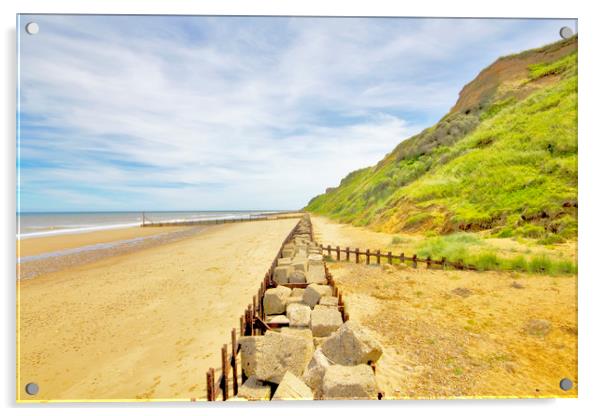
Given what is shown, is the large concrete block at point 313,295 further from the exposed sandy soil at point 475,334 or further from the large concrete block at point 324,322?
the exposed sandy soil at point 475,334

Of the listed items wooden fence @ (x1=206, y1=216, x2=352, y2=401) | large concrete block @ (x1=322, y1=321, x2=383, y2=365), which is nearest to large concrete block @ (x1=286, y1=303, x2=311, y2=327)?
wooden fence @ (x1=206, y1=216, x2=352, y2=401)

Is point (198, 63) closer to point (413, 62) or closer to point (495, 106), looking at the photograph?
point (413, 62)

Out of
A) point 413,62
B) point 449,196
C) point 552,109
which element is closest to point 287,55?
point 413,62

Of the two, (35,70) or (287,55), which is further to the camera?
(287,55)

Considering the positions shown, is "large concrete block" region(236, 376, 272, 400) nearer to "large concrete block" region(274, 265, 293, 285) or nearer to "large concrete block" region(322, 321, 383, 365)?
"large concrete block" region(322, 321, 383, 365)

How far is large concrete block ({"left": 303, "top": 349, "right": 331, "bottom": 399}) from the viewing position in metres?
3.85

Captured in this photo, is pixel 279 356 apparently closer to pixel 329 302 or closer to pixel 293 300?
pixel 329 302

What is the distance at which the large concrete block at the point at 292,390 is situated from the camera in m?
3.71

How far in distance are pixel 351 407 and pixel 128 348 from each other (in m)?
4.83

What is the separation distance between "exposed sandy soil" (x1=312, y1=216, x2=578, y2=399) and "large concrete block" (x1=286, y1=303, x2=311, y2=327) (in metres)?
1.44

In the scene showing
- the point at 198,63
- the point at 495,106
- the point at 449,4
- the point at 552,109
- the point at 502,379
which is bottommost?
the point at 502,379

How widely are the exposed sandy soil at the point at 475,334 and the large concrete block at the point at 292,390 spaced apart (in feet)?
4.29

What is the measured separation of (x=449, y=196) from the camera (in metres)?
18.2

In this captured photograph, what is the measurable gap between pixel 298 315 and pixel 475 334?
3.42m
